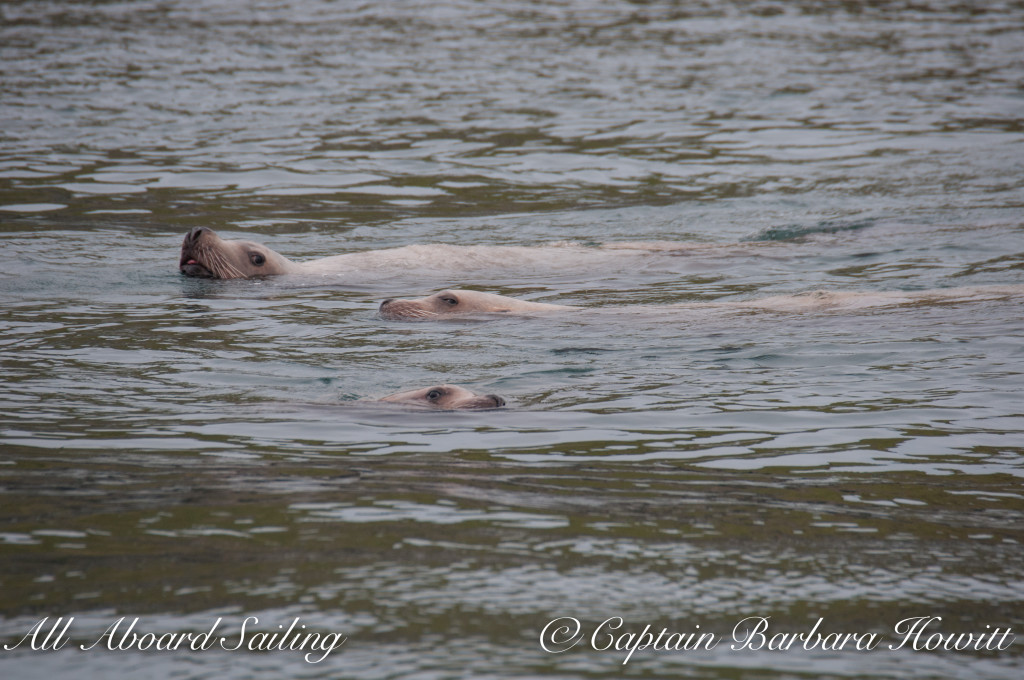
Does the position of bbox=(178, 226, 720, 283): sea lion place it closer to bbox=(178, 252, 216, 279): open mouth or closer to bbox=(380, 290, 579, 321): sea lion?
bbox=(178, 252, 216, 279): open mouth

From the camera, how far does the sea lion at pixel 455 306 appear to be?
10.1 meters

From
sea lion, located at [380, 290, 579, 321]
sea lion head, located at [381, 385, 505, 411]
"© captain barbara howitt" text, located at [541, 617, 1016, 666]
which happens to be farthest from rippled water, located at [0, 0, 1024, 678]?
sea lion, located at [380, 290, 579, 321]

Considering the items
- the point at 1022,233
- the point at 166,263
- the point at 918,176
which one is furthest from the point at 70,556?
the point at 918,176

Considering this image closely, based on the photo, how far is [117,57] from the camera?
21.4 metres

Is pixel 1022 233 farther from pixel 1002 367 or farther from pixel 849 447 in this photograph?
pixel 849 447

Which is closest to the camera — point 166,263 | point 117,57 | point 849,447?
point 849,447

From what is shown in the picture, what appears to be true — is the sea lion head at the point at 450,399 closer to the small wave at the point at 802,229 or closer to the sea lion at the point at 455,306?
the sea lion at the point at 455,306

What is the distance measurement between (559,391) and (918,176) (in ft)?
30.8

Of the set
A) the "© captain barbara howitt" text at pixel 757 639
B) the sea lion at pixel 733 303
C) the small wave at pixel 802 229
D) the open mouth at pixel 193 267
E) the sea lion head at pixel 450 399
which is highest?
the "© captain barbara howitt" text at pixel 757 639

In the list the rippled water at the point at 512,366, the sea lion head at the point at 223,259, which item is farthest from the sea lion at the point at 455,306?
Result: the sea lion head at the point at 223,259

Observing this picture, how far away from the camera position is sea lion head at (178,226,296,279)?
37.6 ft

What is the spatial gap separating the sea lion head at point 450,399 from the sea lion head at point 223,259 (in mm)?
4621

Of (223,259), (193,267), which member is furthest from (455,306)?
(193,267)

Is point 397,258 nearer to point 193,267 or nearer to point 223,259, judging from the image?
point 223,259
